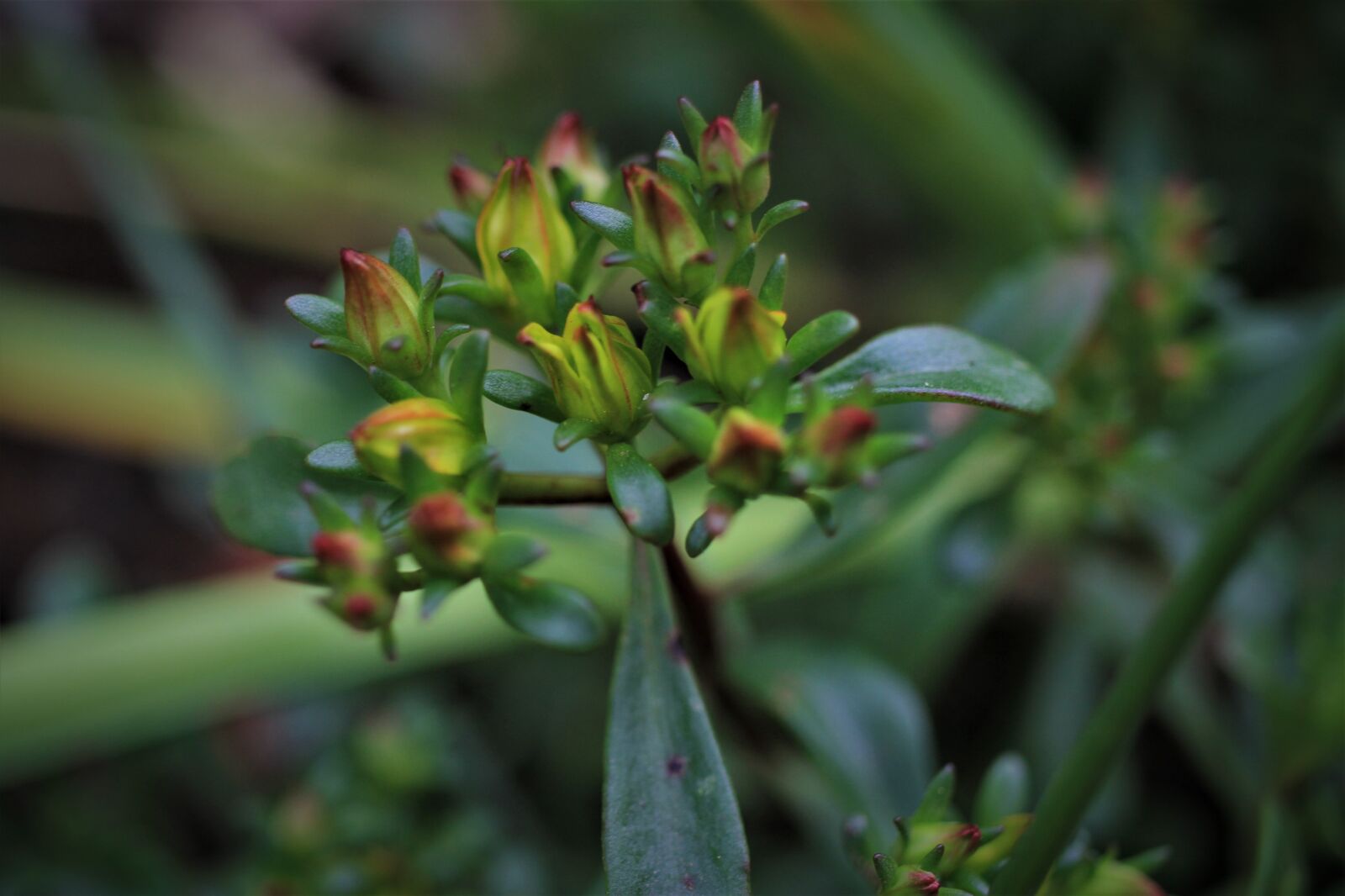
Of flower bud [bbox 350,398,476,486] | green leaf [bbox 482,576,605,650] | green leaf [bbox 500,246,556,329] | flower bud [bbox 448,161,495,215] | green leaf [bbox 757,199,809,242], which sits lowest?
green leaf [bbox 482,576,605,650]

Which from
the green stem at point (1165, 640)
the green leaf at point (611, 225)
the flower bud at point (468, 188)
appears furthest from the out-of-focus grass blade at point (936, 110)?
the green leaf at point (611, 225)

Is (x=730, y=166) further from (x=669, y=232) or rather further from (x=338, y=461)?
(x=338, y=461)

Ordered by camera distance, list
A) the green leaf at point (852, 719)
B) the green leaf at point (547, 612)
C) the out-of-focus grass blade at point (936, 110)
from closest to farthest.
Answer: the green leaf at point (547, 612), the green leaf at point (852, 719), the out-of-focus grass blade at point (936, 110)

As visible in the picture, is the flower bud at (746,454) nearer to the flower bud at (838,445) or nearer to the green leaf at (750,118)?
the flower bud at (838,445)

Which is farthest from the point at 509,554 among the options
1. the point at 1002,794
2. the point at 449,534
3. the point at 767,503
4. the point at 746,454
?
the point at 767,503

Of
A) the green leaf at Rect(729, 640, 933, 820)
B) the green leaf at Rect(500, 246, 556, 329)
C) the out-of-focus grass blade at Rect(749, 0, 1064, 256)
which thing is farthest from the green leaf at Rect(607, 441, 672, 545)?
the out-of-focus grass blade at Rect(749, 0, 1064, 256)

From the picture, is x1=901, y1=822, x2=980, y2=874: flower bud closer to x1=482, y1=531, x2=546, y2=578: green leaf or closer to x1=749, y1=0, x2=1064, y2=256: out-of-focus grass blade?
x1=482, y1=531, x2=546, y2=578: green leaf
